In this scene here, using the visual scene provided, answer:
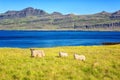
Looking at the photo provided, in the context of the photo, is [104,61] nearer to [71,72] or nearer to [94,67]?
[94,67]

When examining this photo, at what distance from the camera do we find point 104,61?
32375 mm

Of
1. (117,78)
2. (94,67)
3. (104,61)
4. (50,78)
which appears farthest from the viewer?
(104,61)

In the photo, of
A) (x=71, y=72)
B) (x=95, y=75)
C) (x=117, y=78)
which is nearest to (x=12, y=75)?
(x=71, y=72)

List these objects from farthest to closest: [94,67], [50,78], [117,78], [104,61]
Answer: [104,61] → [94,67] → [117,78] → [50,78]

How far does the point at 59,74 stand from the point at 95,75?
353cm

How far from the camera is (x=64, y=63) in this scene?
30.3 meters

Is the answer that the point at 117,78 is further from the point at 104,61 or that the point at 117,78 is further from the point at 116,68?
the point at 104,61

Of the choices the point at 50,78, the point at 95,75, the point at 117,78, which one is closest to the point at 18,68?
the point at 50,78

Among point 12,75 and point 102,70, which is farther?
point 102,70

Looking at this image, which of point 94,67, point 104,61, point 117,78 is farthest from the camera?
point 104,61

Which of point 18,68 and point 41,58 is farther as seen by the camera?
point 41,58

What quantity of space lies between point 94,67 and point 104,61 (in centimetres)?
360

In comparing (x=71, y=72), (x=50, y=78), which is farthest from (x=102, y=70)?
(x=50, y=78)

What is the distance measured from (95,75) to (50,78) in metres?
4.65
